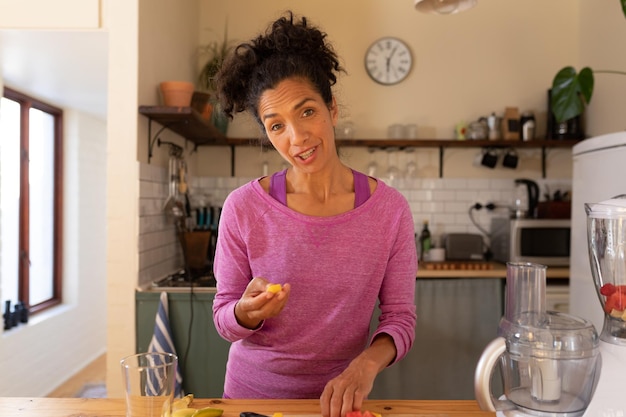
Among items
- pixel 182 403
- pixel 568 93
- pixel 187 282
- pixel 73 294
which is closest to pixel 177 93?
pixel 187 282

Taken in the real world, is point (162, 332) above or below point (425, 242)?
below

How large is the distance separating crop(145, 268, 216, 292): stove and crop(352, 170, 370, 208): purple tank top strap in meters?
1.43

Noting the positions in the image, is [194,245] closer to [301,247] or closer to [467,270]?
[467,270]

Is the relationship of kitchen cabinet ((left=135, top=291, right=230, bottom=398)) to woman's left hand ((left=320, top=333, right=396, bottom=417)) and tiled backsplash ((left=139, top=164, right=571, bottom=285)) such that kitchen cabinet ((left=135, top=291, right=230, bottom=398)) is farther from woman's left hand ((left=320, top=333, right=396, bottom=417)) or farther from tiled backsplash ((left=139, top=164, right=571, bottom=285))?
woman's left hand ((left=320, top=333, right=396, bottom=417))

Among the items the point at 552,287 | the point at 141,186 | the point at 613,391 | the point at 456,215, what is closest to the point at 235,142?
the point at 141,186

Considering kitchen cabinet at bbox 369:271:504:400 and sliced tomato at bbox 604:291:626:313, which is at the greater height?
sliced tomato at bbox 604:291:626:313

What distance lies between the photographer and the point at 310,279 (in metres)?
1.22

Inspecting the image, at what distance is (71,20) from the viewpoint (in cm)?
239

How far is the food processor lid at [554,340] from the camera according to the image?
80cm

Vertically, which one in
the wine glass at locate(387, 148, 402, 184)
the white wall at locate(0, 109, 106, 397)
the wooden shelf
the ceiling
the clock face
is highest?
the clock face

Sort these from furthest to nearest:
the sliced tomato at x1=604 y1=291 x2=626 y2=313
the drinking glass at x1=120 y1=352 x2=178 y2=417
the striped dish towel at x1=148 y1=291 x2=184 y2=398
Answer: the striped dish towel at x1=148 y1=291 x2=184 y2=398 → the sliced tomato at x1=604 y1=291 x2=626 y2=313 → the drinking glass at x1=120 y1=352 x2=178 y2=417

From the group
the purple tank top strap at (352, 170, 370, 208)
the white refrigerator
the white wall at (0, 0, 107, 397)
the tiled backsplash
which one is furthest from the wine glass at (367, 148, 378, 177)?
the purple tank top strap at (352, 170, 370, 208)

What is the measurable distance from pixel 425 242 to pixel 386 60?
1.30 m

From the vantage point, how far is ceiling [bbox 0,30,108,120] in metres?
2.53
